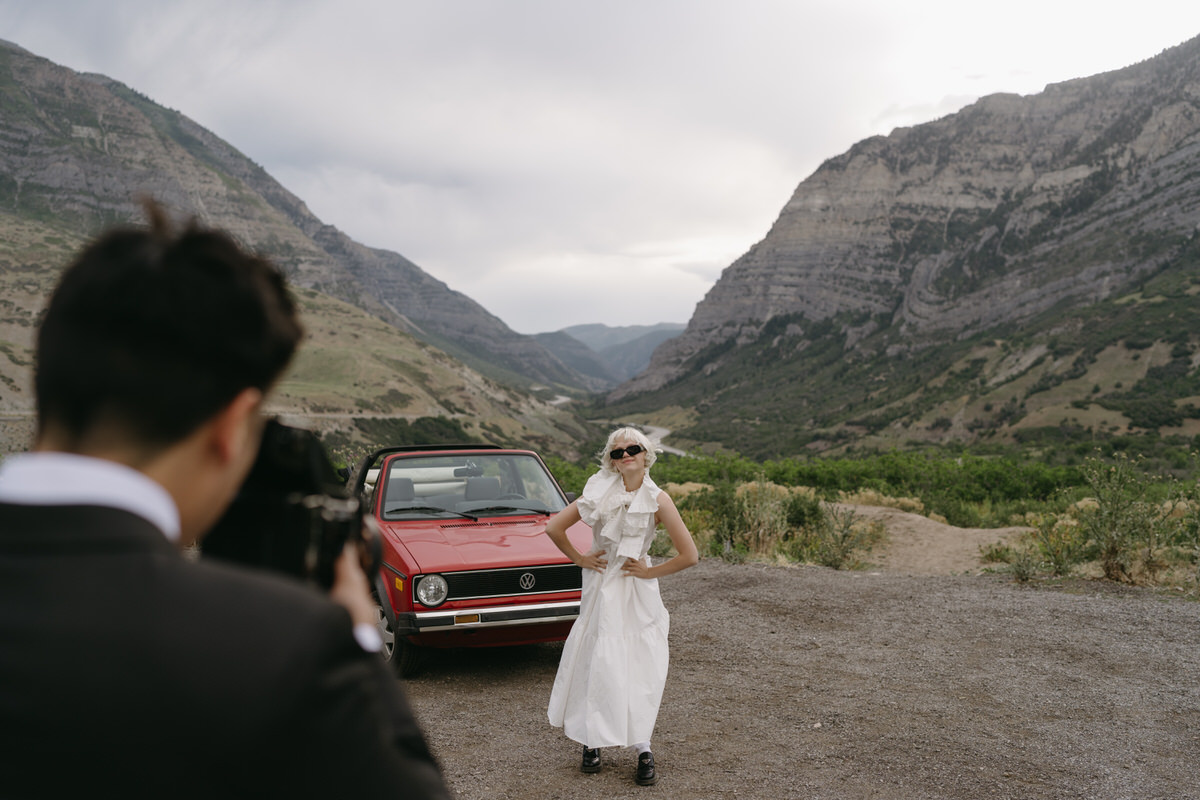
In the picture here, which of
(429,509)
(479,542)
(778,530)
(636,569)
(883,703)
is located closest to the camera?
(636,569)

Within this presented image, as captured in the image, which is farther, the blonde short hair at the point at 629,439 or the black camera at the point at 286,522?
the blonde short hair at the point at 629,439

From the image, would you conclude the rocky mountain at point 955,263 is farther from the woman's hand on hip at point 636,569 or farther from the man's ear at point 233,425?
the man's ear at point 233,425

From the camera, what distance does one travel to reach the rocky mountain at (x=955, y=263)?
84125mm

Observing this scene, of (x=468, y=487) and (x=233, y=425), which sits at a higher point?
(x=233, y=425)

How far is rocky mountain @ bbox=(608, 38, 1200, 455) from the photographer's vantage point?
276ft

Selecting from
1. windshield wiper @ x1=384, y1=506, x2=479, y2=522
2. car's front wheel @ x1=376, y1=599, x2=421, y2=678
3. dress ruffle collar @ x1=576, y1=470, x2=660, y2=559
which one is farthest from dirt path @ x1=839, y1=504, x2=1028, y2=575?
dress ruffle collar @ x1=576, y1=470, x2=660, y2=559

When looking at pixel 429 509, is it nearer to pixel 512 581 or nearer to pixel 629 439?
pixel 512 581

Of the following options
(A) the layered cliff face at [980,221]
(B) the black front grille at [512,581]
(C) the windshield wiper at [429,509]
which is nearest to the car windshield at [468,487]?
(C) the windshield wiper at [429,509]

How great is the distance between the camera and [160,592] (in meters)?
0.88

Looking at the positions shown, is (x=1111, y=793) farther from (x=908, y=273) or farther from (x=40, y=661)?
(x=908, y=273)

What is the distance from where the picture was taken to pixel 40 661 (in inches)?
34.0

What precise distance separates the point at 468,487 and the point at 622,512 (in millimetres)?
3141

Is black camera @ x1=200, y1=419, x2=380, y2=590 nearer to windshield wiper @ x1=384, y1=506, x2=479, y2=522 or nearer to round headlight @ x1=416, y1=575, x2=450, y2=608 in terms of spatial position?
round headlight @ x1=416, y1=575, x2=450, y2=608

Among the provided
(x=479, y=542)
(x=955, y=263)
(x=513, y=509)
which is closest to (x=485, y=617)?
(x=479, y=542)
